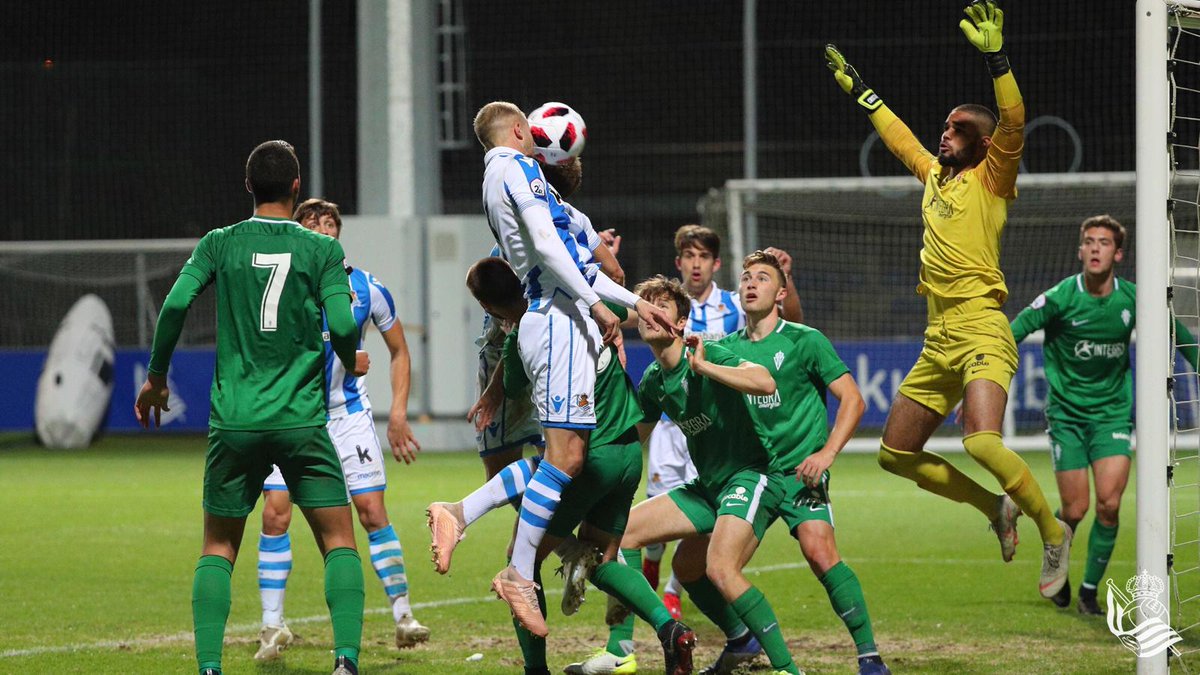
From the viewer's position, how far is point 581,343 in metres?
5.73

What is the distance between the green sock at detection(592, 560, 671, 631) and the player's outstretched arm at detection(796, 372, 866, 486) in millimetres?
752

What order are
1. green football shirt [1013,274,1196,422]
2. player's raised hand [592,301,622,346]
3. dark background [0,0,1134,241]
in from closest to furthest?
player's raised hand [592,301,622,346]
green football shirt [1013,274,1196,422]
dark background [0,0,1134,241]

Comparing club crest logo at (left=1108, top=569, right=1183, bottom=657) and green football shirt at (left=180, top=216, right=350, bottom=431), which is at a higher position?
green football shirt at (left=180, top=216, right=350, bottom=431)

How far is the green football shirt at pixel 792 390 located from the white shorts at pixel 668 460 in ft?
7.40

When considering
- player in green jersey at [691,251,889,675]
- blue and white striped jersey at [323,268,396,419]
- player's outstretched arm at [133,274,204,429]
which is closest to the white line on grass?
blue and white striped jersey at [323,268,396,419]

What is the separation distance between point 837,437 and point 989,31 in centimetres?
186

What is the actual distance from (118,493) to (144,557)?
4.58 meters

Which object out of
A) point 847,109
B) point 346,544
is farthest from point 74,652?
point 847,109

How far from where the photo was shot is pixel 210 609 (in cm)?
527

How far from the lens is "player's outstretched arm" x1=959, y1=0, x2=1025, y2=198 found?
6066 millimetres

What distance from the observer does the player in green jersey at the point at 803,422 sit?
19.0 ft

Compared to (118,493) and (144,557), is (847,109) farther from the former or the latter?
(144,557)

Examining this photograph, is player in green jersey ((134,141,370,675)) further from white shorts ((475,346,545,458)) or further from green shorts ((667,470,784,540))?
green shorts ((667,470,784,540))

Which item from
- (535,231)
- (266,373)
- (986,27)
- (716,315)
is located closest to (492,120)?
(535,231)
